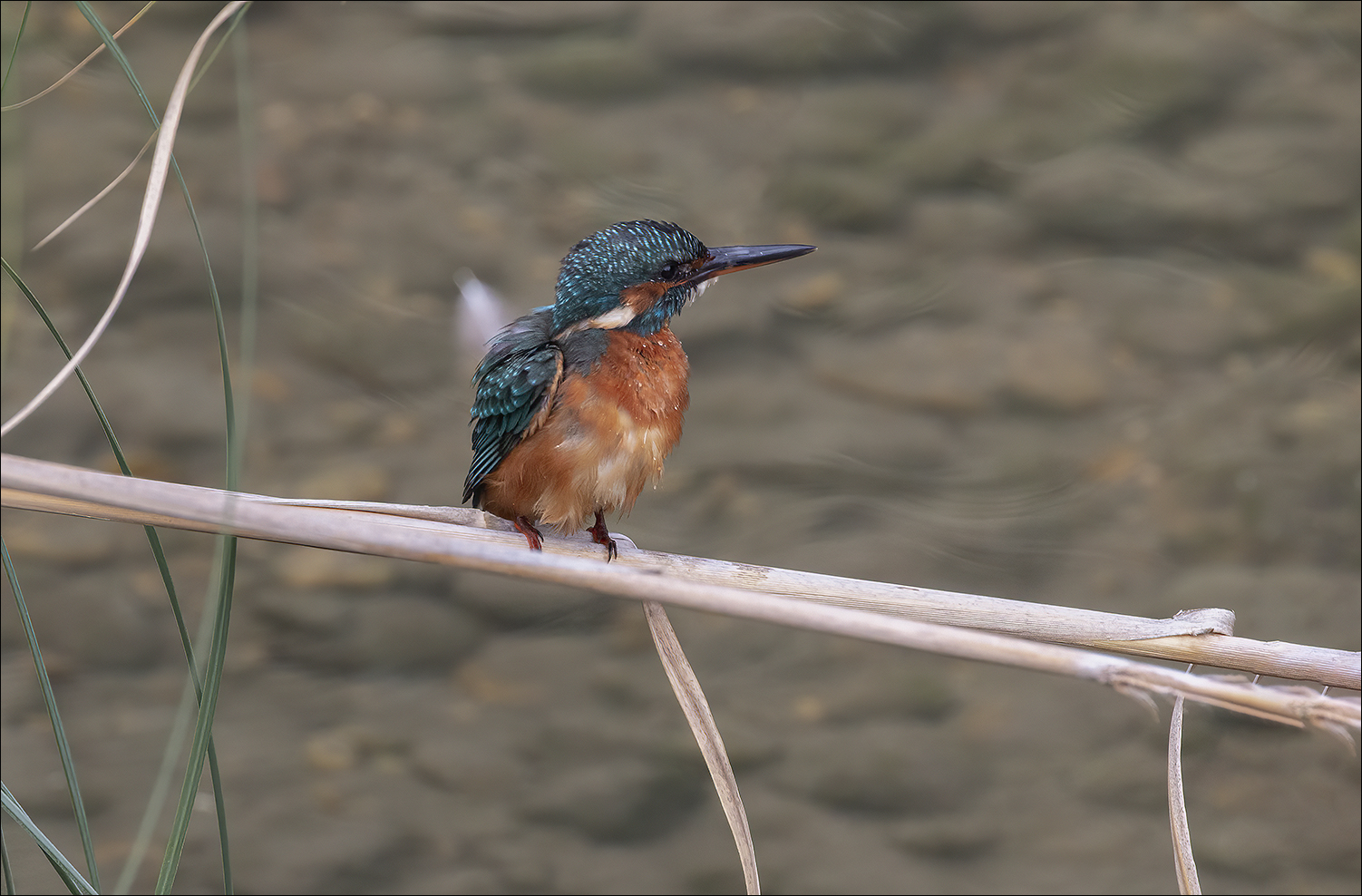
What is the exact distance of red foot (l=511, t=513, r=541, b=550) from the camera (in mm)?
1187

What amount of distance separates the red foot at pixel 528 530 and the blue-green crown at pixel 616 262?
Result: 242 mm

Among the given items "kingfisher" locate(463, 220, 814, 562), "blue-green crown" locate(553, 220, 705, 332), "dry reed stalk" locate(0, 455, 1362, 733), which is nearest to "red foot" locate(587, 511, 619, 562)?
"kingfisher" locate(463, 220, 814, 562)

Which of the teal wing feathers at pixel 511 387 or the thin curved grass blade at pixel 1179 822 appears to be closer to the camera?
the thin curved grass blade at pixel 1179 822

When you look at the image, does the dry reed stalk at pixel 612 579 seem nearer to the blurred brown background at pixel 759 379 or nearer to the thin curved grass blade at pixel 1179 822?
the thin curved grass blade at pixel 1179 822

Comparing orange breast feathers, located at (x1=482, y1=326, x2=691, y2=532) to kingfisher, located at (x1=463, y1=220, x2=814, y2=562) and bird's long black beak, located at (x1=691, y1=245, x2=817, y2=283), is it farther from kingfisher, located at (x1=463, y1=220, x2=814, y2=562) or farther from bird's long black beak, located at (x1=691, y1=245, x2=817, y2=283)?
bird's long black beak, located at (x1=691, y1=245, x2=817, y2=283)

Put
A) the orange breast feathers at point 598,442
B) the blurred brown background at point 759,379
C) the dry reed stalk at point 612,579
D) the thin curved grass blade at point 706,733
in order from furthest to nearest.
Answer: the blurred brown background at point 759,379
the orange breast feathers at point 598,442
the thin curved grass blade at point 706,733
the dry reed stalk at point 612,579

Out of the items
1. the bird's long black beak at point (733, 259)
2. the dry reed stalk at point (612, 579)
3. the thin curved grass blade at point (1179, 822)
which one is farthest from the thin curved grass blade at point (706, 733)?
the bird's long black beak at point (733, 259)

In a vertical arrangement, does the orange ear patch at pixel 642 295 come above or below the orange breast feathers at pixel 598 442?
above

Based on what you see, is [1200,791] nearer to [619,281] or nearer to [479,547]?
[619,281]

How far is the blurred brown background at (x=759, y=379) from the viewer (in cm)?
241

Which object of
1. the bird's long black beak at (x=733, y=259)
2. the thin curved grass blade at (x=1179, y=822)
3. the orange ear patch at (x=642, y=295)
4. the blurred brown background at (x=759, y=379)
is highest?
the blurred brown background at (x=759, y=379)

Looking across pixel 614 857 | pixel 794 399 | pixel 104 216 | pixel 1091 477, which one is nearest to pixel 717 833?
pixel 614 857

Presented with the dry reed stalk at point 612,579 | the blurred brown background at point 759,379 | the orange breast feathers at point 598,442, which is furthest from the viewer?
the blurred brown background at point 759,379

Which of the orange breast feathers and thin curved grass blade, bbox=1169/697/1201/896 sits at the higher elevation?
the orange breast feathers
